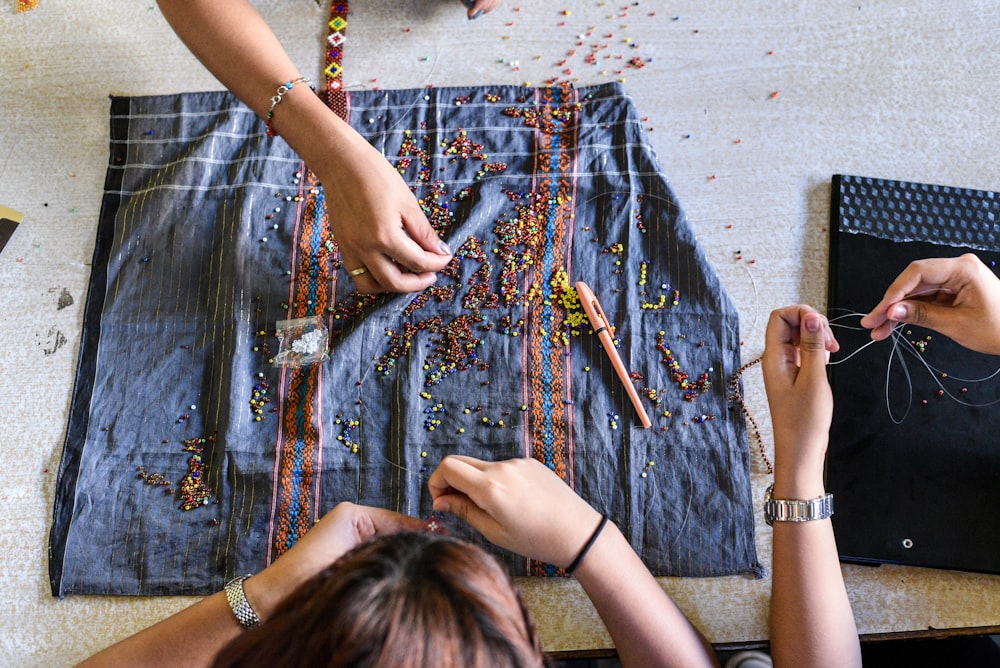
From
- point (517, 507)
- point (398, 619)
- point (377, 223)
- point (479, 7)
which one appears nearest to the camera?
point (398, 619)

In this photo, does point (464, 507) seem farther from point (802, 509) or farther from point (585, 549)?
point (802, 509)

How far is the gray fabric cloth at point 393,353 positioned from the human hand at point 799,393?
0.37ft

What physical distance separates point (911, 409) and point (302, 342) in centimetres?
91

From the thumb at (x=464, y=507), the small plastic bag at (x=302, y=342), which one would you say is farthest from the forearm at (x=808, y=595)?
the small plastic bag at (x=302, y=342)

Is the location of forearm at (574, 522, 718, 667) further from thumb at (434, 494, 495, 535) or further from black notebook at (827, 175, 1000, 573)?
black notebook at (827, 175, 1000, 573)

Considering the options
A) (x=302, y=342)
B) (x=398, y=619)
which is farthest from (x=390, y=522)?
(x=398, y=619)

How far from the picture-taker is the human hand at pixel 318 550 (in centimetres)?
82

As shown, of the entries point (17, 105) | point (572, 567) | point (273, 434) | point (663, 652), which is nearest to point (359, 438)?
point (273, 434)

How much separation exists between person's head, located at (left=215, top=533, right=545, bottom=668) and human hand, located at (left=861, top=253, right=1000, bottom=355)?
0.70m

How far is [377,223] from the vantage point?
0.94 metres

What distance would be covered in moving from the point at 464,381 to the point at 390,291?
173mm

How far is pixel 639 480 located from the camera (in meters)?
1.00

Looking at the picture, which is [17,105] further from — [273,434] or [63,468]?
[273,434]

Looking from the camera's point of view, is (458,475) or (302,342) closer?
(458,475)
